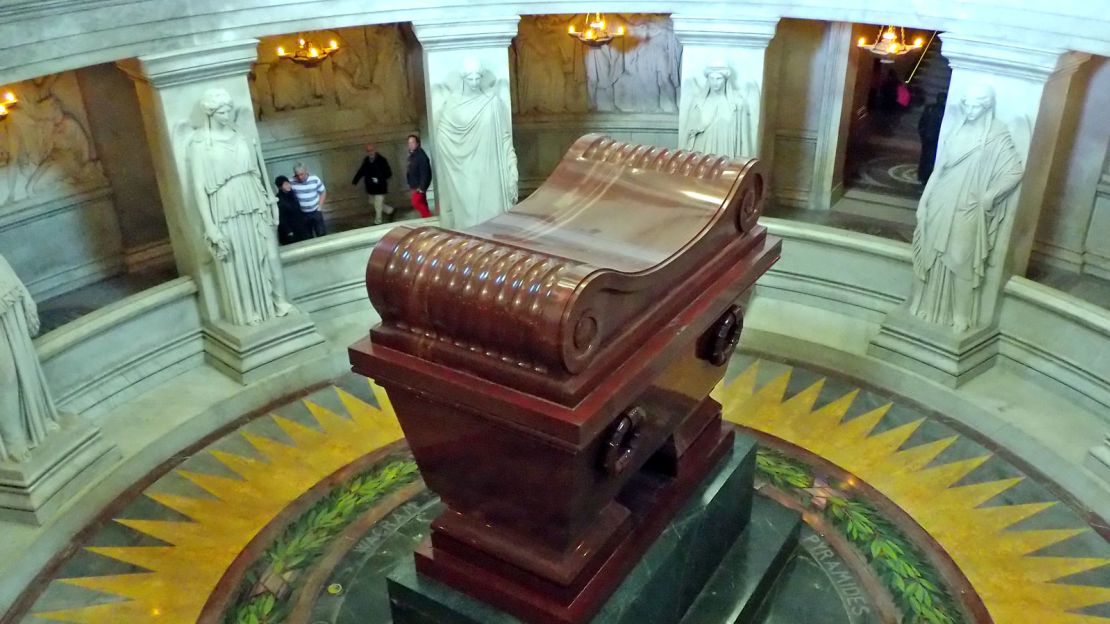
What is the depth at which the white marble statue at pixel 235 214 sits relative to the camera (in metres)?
5.92

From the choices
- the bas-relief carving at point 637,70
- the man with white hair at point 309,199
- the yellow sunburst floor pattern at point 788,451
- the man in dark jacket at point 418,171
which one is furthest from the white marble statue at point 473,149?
the bas-relief carving at point 637,70

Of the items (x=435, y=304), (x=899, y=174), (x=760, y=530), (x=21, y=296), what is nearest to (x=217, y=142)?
(x=21, y=296)

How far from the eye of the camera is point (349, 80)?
28.3ft

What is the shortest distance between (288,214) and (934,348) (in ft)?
17.0

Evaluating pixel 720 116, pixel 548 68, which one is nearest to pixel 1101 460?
pixel 720 116

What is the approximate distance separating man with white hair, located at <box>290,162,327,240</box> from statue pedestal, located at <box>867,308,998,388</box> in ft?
15.2

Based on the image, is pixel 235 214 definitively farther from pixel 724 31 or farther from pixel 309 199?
pixel 724 31

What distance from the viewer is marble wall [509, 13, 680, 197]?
8.74 meters

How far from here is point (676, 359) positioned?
11.4ft

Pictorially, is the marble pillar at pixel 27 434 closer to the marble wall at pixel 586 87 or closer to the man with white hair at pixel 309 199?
the man with white hair at pixel 309 199

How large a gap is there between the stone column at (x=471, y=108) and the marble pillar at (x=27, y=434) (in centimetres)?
306

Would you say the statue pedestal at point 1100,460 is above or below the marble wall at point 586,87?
below

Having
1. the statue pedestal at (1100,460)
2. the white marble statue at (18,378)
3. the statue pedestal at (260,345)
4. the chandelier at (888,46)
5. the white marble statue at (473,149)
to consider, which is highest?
the chandelier at (888,46)

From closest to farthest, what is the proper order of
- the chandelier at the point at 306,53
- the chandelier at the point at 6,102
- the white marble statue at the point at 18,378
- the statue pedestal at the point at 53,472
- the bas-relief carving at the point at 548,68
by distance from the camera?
the white marble statue at the point at 18,378 → the statue pedestal at the point at 53,472 → the chandelier at the point at 6,102 → the chandelier at the point at 306,53 → the bas-relief carving at the point at 548,68
